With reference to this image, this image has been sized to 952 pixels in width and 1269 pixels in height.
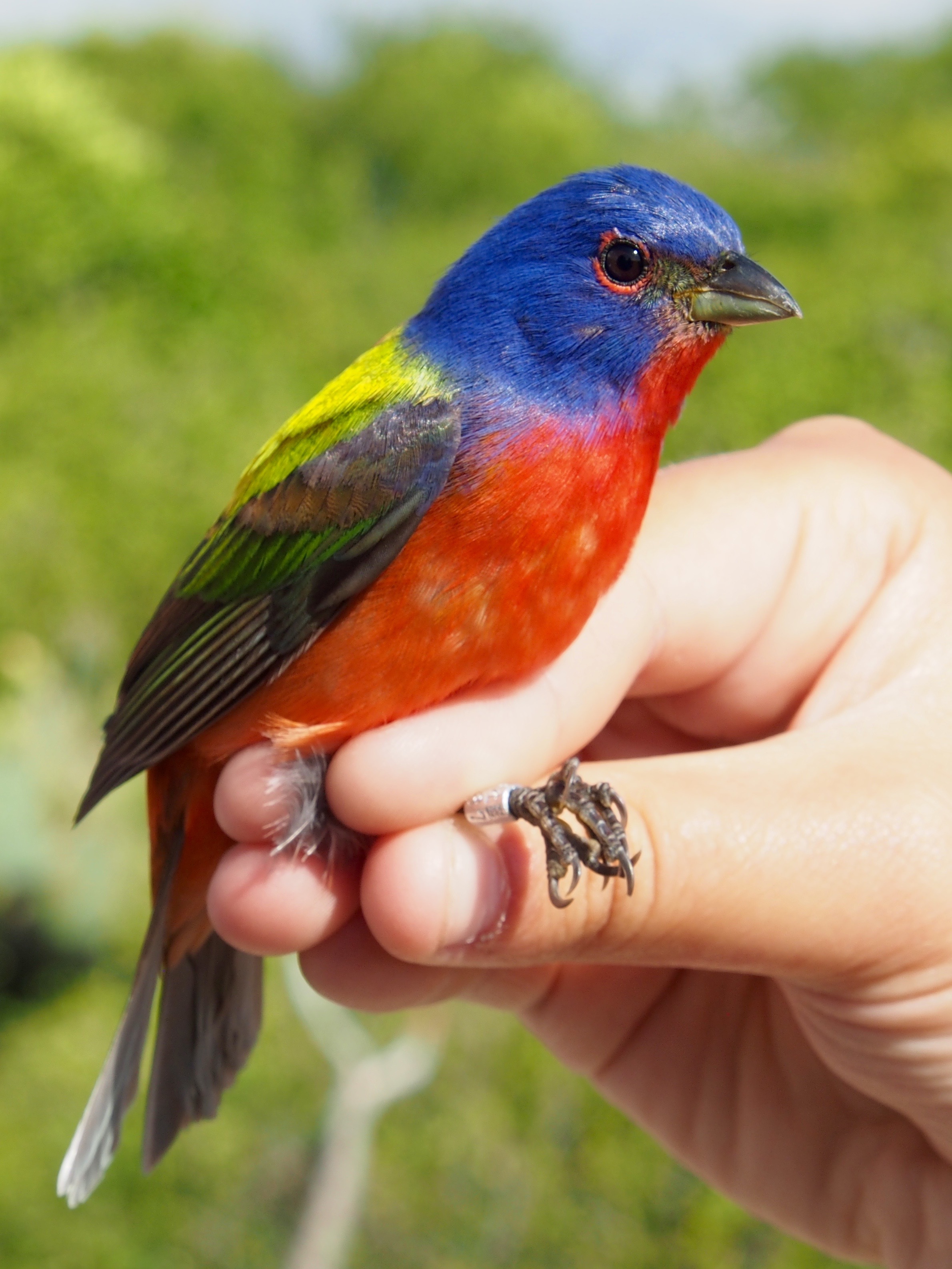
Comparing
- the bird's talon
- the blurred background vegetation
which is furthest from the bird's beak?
the blurred background vegetation

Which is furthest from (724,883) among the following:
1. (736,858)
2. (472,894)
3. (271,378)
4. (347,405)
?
(271,378)

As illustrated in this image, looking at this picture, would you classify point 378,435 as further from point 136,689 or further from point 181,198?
point 181,198

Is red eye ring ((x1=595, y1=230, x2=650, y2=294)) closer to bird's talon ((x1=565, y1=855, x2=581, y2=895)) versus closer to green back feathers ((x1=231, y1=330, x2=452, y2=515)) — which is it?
green back feathers ((x1=231, y1=330, x2=452, y2=515))

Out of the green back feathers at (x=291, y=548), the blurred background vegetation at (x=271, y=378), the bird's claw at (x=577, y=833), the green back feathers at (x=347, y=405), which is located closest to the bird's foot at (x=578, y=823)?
the bird's claw at (x=577, y=833)

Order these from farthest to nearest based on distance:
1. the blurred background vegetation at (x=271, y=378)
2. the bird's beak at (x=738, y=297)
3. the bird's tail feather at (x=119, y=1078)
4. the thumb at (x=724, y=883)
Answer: the blurred background vegetation at (x=271, y=378), the bird's tail feather at (x=119, y=1078), the bird's beak at (x=738, y=297), the thumb at (x=724, y=883)

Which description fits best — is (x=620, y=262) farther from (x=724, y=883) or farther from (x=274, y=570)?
(x=724, y=883)

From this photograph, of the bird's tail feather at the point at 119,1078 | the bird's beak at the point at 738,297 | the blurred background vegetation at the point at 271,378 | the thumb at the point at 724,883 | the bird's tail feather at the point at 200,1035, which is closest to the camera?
the thumb at the point at 724,883

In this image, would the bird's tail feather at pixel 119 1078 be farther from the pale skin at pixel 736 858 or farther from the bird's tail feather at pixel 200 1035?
the pale skin at pixel 736 858
